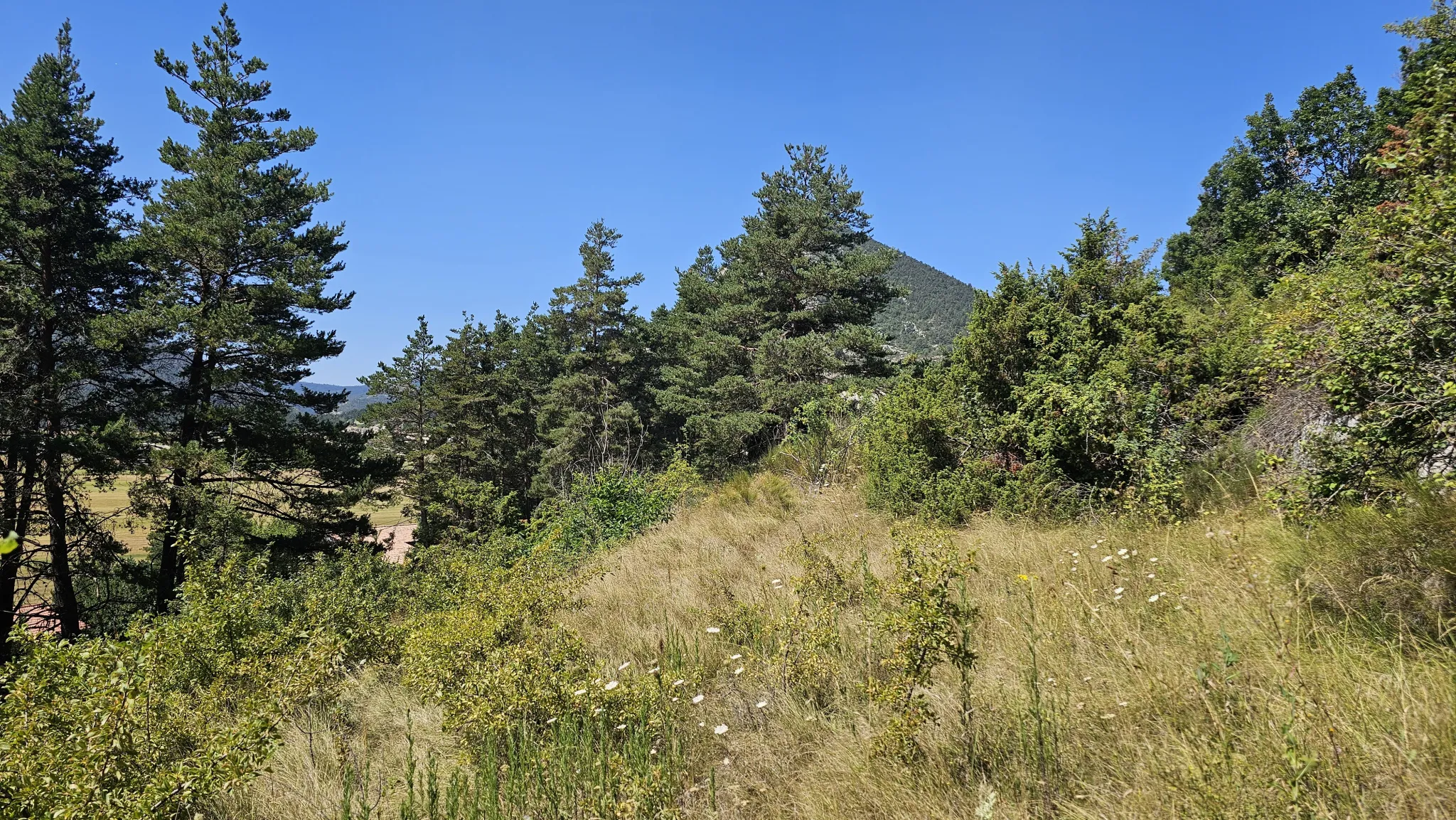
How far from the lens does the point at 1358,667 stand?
2.14 metres

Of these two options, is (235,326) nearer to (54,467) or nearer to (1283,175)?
(54,467)

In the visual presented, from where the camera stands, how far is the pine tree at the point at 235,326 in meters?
13.1

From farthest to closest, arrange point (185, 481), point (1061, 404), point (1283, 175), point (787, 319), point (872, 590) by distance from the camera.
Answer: point (1283, 175) → point (787, 319) → point (185, 481) → point (1061, 404) → point (872, 590)

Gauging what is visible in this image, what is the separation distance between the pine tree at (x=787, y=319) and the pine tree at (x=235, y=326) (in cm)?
1095

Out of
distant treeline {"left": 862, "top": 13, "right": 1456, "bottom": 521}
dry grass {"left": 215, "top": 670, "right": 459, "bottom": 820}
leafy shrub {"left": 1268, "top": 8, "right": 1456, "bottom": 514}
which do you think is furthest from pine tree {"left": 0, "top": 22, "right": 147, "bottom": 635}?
leafy shrub {"left": 1268, "top": 8, "right": 1456, "bottom": 514}

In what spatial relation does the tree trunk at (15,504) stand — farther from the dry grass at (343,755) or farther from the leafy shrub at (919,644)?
the leafy shrub at (919,644)

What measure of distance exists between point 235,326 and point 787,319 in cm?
1426

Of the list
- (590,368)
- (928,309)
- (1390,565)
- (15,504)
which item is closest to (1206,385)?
(1390,565)

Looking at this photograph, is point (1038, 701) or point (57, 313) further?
point (57, 313)

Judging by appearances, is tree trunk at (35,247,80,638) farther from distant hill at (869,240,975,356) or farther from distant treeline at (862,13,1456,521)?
distant hill at (869,240,975,356)

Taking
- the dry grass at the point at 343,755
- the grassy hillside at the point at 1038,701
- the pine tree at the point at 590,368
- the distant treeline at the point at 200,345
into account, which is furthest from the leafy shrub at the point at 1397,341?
the pine tree at the point at 590,368

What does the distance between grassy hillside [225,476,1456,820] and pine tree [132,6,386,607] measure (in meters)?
12.9

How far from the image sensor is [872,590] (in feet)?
11.4

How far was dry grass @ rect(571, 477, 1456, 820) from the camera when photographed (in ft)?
5.51
